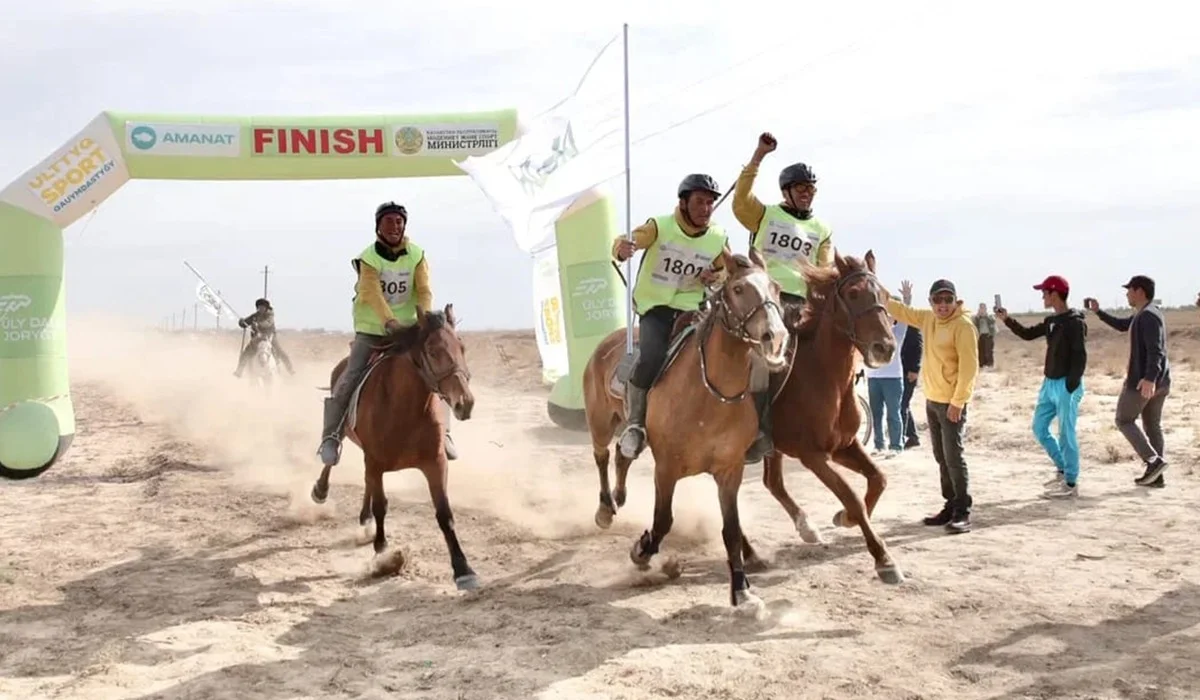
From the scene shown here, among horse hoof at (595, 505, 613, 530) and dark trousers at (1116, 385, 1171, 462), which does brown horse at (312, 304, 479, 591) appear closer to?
horse hoof at (595, 505, 613, 530)

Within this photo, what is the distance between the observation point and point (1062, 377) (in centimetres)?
1003

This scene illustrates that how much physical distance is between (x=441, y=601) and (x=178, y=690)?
2133 mm

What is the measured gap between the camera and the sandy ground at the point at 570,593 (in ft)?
17.4

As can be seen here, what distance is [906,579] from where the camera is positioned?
7.15 m

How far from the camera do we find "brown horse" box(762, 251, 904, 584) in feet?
23.3

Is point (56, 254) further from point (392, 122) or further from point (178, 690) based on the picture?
point (178, 690)

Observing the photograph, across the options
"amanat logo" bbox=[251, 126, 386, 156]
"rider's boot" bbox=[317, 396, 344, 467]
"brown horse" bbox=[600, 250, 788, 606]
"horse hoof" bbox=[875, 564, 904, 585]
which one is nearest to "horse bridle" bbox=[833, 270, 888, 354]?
"brown horse" bbox=[600, 250, 788, 606]

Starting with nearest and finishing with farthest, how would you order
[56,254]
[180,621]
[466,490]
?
[180,621], [466,490], [56,254]

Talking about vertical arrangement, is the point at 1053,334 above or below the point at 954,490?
above

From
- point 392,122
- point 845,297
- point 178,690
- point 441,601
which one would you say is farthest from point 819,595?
point 392,122

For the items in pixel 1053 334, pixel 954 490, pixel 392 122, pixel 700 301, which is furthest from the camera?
pixel 392 122

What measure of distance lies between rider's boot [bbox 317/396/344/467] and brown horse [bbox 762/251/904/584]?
356 centimetres

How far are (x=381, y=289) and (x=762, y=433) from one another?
3.28 meters

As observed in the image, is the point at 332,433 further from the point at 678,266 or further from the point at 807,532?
the point at 807,532
